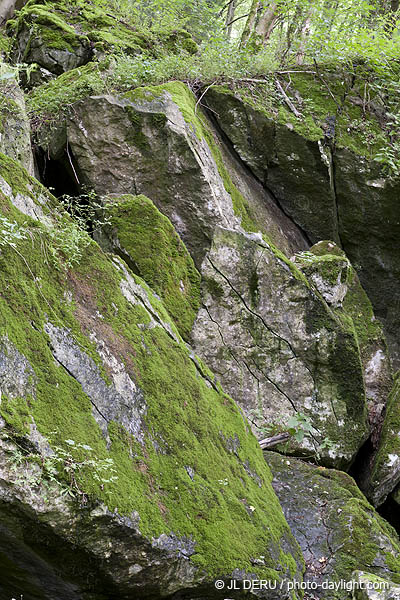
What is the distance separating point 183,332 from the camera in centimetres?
647

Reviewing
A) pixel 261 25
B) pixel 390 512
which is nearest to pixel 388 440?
pixel 390 512

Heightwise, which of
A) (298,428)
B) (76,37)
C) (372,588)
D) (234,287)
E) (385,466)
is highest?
Answer: (76,37)

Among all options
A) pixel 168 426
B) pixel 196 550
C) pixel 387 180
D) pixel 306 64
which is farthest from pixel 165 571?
pixel 306 64

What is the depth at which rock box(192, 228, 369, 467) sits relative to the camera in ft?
21.6

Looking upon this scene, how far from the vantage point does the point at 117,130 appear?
7938mm

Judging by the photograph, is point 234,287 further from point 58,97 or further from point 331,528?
point 58,97

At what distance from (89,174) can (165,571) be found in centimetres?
604

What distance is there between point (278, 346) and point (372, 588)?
320 centimetres

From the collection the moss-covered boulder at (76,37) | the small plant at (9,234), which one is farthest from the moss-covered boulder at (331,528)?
the moss-covered boulder at (76,37)

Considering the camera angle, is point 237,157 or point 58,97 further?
point 237,157

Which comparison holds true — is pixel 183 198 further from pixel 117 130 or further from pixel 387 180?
pixel 387 180

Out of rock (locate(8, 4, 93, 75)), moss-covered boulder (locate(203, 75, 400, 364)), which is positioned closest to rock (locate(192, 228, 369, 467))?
moss-covered boulder (locate(203, 75, 400, 364))

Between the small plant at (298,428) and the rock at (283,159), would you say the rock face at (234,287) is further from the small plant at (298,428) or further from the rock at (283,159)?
the rock at (283,159)

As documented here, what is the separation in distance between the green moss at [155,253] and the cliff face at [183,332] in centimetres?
3
